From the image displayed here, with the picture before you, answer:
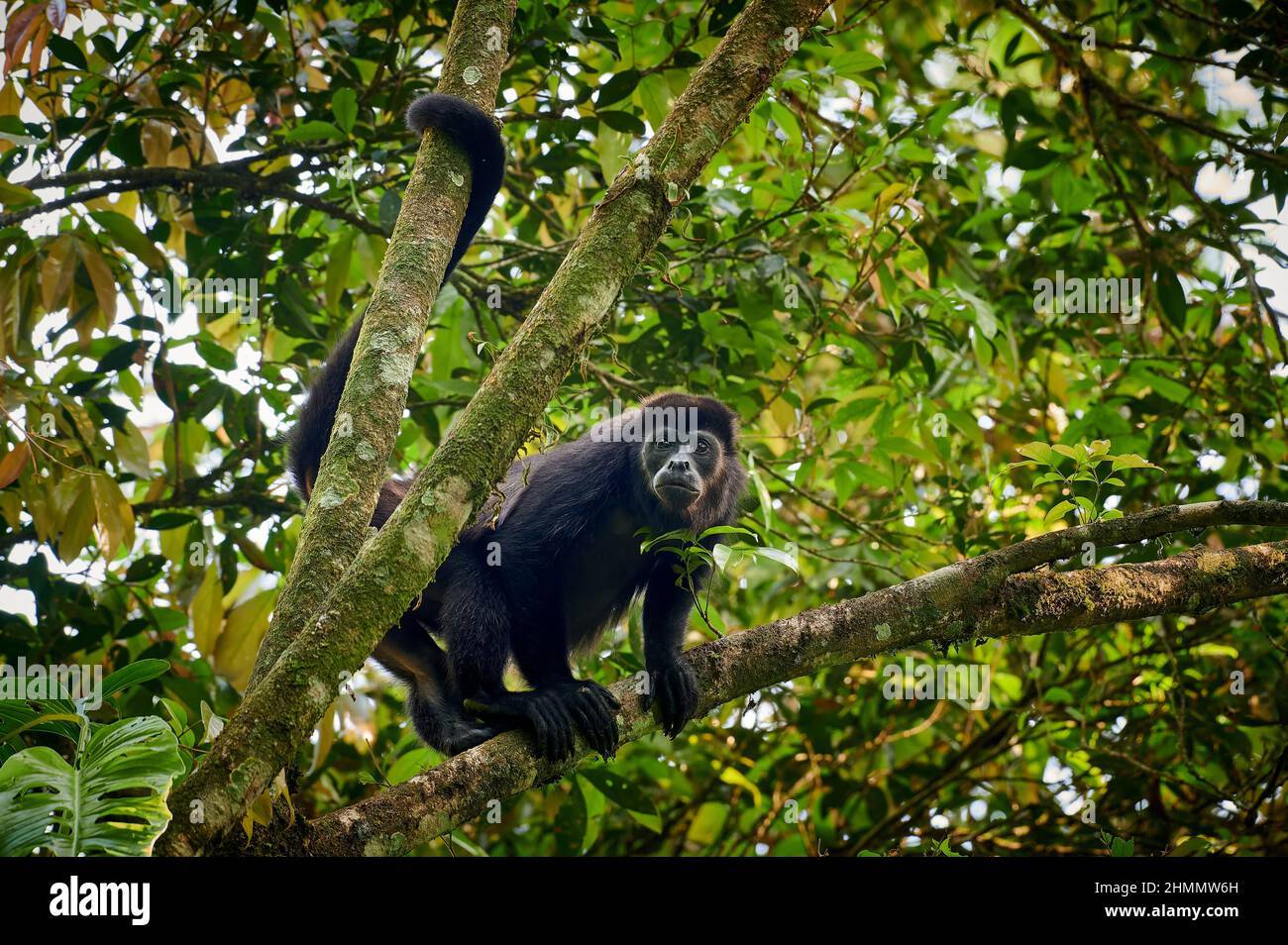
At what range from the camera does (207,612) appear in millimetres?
5145

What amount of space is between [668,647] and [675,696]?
0.53 metres

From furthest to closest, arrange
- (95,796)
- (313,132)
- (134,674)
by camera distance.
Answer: (313,132) < (134,674) < (95,796)

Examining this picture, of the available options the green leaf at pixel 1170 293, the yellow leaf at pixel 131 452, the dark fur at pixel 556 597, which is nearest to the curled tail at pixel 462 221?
the dark fur at pixel 556 597

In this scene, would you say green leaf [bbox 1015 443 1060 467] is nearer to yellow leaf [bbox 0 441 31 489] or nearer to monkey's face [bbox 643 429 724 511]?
monkey's face [bbox 643 429 724 511]

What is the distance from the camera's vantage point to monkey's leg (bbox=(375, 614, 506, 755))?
14.3ft

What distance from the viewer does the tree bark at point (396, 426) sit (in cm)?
224

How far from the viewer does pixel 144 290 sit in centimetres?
505

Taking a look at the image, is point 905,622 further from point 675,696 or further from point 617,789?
point 617,789

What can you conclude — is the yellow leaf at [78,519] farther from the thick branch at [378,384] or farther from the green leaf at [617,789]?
the green leaf at [617,789]

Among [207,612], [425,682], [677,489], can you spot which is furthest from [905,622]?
[207,612]

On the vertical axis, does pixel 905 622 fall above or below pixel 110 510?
below

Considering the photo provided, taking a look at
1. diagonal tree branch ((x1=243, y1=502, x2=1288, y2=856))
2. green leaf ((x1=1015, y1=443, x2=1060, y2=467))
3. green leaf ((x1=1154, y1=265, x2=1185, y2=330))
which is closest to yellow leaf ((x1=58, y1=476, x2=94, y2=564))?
diagonal tree branch ((x1=243, y1=502, x2=1288, y2=856))

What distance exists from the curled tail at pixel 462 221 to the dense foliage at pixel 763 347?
550 mm
